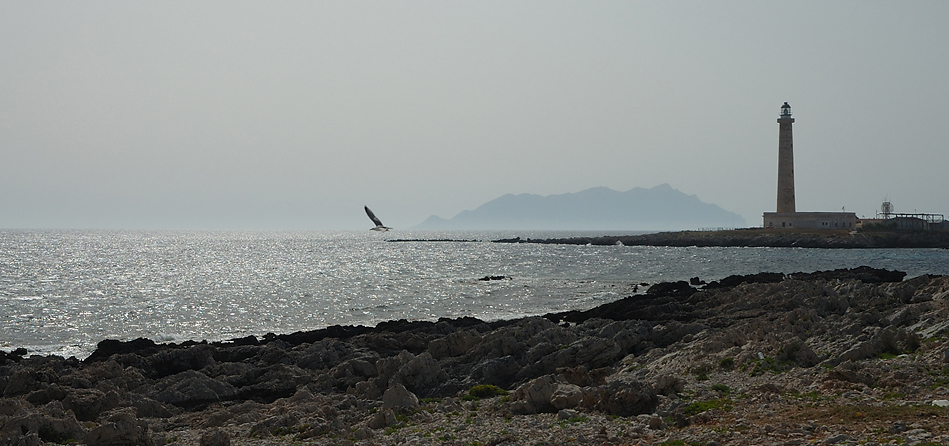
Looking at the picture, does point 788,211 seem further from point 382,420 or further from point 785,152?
point 382,420

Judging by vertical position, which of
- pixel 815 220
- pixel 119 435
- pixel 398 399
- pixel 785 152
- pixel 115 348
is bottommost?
pixel 115 348

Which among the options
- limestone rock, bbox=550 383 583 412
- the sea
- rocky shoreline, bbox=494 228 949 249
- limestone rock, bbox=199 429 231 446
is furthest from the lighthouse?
limestone rock, bbox=199 429 231 446

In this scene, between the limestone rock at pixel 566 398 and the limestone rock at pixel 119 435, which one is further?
the limestone rock at pixel 566 398

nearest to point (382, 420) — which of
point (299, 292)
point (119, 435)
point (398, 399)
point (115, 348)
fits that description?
point (398, 399)

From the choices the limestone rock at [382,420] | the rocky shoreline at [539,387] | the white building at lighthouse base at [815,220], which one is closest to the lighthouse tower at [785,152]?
the white building at lighthouse base at [815,220]

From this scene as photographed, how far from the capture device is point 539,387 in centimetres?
1343

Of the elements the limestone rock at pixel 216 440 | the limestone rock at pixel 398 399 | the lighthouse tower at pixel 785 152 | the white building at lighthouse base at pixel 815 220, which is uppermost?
the lighthouse tower at pixel 785 152

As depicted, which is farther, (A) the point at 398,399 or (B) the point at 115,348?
(B) the point at 115,348

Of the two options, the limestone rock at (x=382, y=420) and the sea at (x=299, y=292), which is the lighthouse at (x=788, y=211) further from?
the limestone rock at (x=382, y=420)

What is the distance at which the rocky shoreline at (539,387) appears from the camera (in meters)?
11.2

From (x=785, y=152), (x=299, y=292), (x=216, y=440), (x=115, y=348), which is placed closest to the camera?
(x=216, y=440)

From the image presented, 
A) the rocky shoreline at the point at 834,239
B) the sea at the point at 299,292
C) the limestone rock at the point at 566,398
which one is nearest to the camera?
the limestone rock at the point at 566,398

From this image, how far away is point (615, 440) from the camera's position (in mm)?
10750

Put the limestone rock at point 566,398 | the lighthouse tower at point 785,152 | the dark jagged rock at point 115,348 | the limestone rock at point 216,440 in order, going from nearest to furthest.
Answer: the limestone rock at point 216,440 → the limestone rock at point 566,398 → the dark jagged rock at point 115,348 → the lighthouse tower at point 785,152
